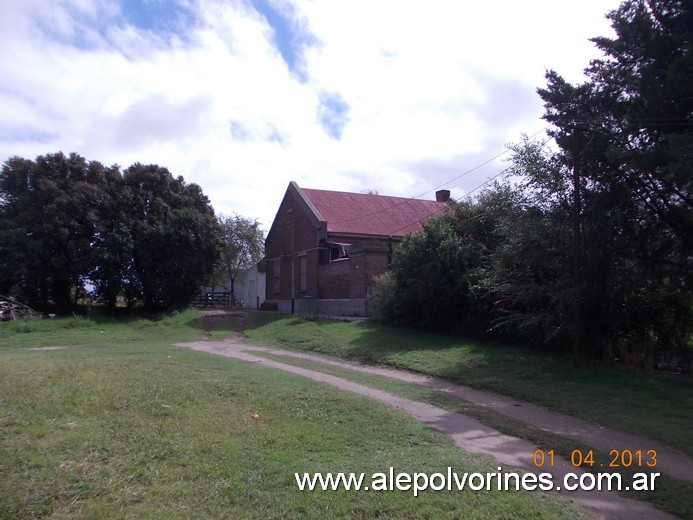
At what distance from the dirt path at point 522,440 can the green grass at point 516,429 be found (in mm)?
157

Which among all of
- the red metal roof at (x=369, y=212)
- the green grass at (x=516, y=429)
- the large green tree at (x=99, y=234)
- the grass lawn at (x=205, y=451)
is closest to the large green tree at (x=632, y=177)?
the green grass at (x=516, y=429)

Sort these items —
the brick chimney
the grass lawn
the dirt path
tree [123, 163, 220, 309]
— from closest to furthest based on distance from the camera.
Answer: the grass lawn → the dirt path → tree [123, 163, 220, 309] → the brick chimney

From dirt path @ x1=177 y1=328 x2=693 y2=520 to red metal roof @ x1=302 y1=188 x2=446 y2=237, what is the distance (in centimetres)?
1949

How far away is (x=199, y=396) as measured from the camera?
30.4ft

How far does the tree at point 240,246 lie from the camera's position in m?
53.9

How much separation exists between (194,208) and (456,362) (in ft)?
72.9

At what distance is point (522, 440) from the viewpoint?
7652mm

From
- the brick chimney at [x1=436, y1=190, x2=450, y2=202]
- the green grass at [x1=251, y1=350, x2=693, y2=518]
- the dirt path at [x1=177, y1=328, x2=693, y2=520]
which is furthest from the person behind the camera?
the brick chimney at [x1=436, y1=190, x2=450, y2=202]

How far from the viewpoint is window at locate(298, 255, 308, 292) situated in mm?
33500

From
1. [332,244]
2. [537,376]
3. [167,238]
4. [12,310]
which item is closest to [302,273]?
[332,244]

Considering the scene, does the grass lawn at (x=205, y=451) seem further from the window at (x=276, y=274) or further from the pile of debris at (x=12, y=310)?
the window at (x=276, y=274)

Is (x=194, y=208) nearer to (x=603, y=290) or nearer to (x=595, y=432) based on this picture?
(x=603, y=290)

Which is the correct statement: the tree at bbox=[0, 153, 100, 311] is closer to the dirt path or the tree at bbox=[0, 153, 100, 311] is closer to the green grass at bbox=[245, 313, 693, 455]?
the green grass at bbox=[245, 313, 693, 455]

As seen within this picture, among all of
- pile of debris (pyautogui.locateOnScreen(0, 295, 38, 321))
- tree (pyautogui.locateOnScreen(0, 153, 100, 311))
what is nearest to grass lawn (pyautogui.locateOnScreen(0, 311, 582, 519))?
pile of debris (pyautogui.locateOnScreen(0, 295, 38, 321))
